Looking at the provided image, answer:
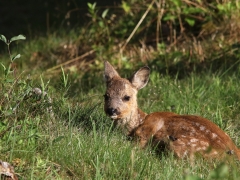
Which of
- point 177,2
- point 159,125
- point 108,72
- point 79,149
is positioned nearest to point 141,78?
point 108,72

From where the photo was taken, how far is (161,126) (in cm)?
730

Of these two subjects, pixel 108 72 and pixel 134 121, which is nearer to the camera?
pixel 134 121

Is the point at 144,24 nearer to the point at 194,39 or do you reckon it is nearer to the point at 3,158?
the point at 194,39

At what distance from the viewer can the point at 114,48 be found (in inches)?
458

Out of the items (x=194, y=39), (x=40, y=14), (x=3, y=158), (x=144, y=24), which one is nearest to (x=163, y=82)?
(x=194, y=39)

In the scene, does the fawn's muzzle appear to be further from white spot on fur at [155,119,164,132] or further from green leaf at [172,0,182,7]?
green leaf at [172,0,182,7]

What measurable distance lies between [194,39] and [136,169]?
5392 millimetres

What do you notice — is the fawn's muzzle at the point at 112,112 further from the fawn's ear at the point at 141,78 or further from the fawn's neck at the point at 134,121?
the fawn's ear at the point at 141,78

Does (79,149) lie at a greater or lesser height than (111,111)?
greater

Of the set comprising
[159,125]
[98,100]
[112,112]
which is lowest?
[98,100]

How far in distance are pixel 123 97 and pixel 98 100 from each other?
3.15 ft

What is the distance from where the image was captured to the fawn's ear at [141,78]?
8.02 meters

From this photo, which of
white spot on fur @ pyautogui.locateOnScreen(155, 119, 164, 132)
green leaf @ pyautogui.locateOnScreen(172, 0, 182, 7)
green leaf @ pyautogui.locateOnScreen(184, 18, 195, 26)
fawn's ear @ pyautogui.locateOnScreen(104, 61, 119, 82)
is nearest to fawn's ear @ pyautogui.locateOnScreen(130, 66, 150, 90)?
fawn's ear @ pyautogui.locateOnScreen(104, 61, 119, 82)

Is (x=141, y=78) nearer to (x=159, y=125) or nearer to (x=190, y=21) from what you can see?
(x=159, y=125)
